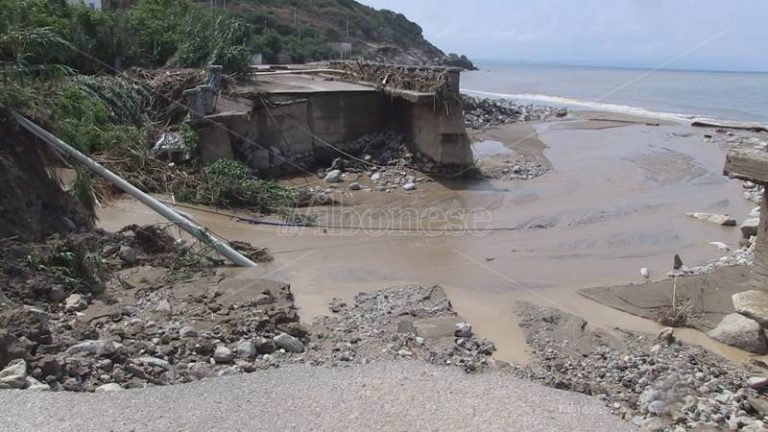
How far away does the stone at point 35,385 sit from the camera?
4.43 metres

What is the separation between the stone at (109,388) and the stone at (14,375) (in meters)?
0.46

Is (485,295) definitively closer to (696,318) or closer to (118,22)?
(696,318)

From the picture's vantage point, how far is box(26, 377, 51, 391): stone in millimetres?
4430

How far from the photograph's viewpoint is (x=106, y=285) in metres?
6.93

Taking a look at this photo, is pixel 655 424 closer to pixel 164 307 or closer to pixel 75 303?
pixel 164 307

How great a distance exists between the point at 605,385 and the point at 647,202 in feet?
27.4

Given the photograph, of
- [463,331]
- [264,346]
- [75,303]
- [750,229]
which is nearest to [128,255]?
[75,303]

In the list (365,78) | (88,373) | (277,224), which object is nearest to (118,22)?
(365,78)

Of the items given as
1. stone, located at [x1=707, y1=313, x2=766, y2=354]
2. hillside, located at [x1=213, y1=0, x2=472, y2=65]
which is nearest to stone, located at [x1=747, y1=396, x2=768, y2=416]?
stone, located at [x1=707, y1=313, x2=766, y2=354]

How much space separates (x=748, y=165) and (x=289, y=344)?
15.3 ft

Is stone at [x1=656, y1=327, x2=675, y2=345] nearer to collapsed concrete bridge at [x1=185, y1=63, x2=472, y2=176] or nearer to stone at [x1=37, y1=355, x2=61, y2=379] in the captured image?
stone at [x1=37, y1=355, x2=61, y2=379]

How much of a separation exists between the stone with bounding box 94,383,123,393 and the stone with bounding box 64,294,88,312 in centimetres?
169

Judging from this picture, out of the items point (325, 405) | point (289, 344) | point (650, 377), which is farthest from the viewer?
point (289, 344)

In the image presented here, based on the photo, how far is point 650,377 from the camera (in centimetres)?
545
